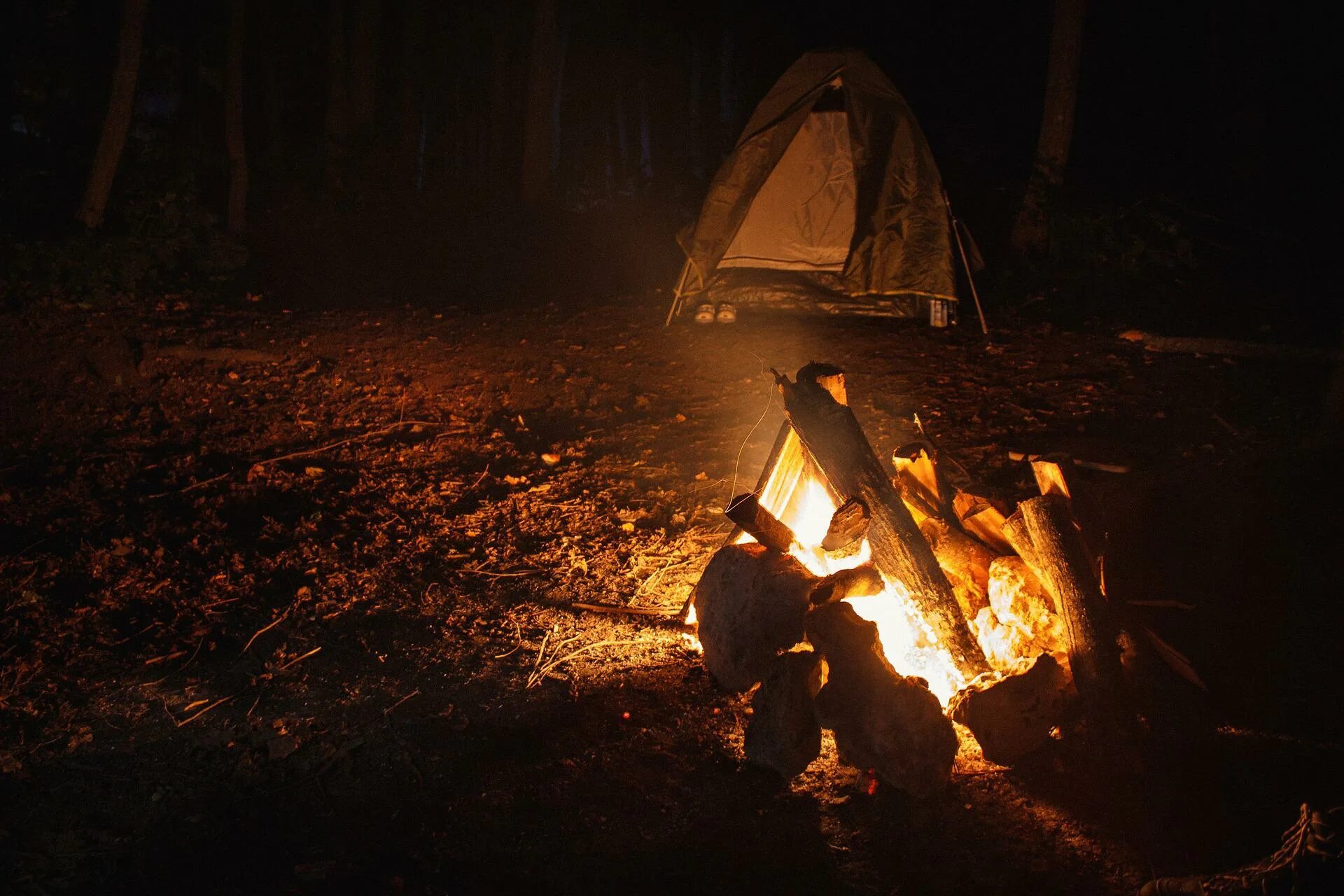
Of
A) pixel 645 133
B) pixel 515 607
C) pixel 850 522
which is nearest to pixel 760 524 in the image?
pixel 850 522

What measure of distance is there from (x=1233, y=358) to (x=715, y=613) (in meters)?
5.64

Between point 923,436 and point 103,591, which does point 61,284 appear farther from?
point 923,436

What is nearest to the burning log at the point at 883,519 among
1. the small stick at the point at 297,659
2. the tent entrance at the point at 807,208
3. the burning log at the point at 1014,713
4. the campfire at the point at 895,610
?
the campfire at the point at 895,610

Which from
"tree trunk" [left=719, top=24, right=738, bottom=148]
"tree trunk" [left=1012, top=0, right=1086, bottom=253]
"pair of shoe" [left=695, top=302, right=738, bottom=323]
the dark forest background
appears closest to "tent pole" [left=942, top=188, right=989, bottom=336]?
the dark forest background

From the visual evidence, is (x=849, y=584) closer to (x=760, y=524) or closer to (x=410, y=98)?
(x=760, y=524)

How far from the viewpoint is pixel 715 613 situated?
355 centimetres

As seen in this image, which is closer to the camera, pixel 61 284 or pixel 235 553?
pixel 235 553

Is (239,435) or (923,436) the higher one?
(923,436)

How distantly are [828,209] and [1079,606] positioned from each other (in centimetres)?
→ 580

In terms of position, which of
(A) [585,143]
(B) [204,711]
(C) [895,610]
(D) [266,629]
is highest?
(A) [585,143]

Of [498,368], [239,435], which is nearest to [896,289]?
[498,368]

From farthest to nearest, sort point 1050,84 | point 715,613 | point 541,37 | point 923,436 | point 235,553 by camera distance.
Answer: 1. point 541,37
2. point 1050,84
3. point 235,553
4. point 923,436
5. point 715,613

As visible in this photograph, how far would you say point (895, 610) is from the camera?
3670 mm

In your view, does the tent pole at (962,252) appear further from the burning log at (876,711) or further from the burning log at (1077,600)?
the burning log at (876,711)
